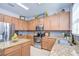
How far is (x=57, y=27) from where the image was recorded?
142 centimetres

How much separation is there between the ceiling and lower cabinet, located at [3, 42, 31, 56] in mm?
410

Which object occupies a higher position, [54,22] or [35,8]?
[35,8]

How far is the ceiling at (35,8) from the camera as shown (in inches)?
55.2

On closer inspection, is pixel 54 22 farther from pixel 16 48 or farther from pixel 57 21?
pixel 16 48

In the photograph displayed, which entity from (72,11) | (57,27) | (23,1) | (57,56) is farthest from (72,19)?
(23,1)

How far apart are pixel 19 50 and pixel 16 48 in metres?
0.05

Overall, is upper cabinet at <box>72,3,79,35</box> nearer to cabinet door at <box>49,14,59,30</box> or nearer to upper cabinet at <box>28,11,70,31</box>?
upper cabinet at <box>28,11,70,31</box>

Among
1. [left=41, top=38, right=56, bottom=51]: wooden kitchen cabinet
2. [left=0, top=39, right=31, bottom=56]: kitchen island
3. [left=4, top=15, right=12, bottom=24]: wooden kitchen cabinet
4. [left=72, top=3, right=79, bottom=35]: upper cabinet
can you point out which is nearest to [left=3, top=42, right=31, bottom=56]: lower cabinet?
[left=0, top=39, right=31, bottom=56]: kitchen island

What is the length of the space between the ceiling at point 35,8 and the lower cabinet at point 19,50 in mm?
410

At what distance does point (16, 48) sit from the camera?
139cm

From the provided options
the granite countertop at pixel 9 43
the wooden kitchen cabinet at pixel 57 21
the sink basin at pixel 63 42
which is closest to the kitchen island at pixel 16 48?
the granite countertop at pixel 9 43

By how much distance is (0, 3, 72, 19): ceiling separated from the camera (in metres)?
1.40

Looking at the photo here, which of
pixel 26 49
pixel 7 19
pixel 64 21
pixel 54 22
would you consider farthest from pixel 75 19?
pixel 7 19

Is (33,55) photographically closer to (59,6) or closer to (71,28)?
(71,28)
